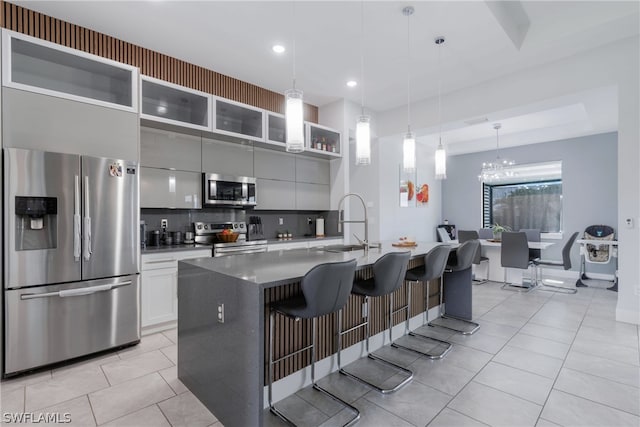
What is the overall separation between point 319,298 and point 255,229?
10.4ft

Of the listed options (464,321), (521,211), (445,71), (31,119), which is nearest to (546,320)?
(464,321)

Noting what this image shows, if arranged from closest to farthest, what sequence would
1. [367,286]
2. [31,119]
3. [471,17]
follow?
1. [367,286]
2. [31,119]
3. [471,17]

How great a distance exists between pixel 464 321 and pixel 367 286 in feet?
6.17

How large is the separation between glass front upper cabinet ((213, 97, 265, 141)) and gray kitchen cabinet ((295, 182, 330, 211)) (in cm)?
115

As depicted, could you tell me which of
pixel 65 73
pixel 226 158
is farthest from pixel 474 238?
pixel 65 73

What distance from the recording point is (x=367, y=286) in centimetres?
241

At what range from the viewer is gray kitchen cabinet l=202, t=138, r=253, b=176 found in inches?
162

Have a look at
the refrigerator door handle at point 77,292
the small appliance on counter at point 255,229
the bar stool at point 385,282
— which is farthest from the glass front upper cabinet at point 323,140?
the refrigerator door handle at point 77,292

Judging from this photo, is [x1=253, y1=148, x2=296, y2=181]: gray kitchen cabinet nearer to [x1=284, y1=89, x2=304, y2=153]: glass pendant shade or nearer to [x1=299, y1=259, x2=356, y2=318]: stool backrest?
[x1=284, y1=89, x2=304, y2=153]: glass pendant shade

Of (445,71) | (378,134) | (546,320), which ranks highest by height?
(445,71)

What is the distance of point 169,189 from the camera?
12.5 ft

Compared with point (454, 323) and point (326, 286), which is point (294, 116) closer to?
point (326, 286)

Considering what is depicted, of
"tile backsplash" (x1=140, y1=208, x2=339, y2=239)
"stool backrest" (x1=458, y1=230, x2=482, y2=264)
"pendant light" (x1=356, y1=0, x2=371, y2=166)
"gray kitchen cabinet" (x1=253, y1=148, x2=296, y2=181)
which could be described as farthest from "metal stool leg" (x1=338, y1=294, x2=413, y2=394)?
"stool backrest" (x1=458, y1=230, x2=482, y2=264)

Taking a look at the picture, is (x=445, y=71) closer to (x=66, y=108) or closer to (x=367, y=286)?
(x=367, y=286)
